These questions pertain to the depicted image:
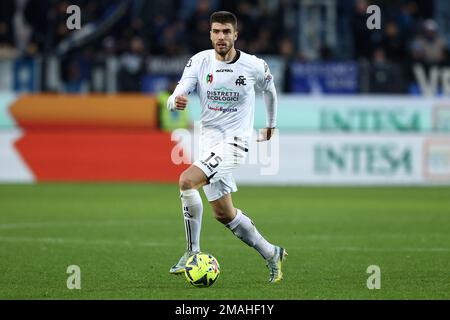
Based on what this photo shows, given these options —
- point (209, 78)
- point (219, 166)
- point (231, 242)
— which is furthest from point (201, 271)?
point (231, 242)

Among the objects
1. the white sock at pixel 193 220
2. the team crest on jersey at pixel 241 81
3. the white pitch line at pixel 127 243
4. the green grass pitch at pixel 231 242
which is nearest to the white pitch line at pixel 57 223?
the green grass pitch at pixel 231 242

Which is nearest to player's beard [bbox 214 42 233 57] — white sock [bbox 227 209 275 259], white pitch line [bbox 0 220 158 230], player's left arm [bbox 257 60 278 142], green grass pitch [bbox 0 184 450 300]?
player's left arm [bbox 257 60 278 142]

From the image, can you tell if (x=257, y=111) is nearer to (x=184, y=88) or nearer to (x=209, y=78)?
(x=209, y=78)

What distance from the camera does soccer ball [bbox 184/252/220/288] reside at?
886 centimetres

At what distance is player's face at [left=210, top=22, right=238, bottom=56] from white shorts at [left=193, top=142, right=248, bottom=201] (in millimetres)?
826

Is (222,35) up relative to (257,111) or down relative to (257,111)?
up

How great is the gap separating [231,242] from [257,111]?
926 cm

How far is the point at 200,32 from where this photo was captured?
23391 mm

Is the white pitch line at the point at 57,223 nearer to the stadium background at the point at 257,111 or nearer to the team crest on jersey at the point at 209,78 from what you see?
the stadium background at the point at 257,111

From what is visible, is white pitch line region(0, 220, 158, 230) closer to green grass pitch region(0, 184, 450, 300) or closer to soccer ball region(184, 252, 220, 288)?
green grass pitch region(0, 184, 450, 300)

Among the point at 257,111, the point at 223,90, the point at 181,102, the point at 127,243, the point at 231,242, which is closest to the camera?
the point at 181,102

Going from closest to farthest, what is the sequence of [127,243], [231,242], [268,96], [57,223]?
[268,96] → [127,243] → [231,242] → [57,223]
